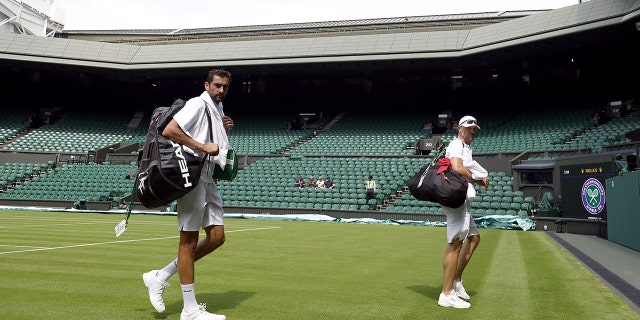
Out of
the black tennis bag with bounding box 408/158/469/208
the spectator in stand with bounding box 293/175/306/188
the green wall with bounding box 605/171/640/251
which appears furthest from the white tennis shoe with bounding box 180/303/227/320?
the spectator in stand with bounding box 293/175/306/188

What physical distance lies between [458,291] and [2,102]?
48206 millimetres

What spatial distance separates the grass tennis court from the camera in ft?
14.6

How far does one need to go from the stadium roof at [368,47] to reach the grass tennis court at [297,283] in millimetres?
19812

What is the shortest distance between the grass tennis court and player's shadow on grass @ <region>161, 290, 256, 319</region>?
0.01 metres

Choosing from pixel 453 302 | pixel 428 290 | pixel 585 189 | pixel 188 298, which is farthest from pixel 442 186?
pixel 585 189

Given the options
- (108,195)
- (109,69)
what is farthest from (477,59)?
(109,69)

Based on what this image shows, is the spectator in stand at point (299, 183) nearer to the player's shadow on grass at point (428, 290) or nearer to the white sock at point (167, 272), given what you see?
the player's shadow on grass at point (428, 290)

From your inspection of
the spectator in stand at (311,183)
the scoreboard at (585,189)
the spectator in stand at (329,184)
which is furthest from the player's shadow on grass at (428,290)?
the spectator in stand at (311,183)

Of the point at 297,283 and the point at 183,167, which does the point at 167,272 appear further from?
the point at 297,283

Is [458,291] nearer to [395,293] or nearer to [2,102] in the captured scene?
[395,293]

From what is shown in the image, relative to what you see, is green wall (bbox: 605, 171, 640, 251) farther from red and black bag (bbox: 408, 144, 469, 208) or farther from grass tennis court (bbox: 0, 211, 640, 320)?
red and black bag (bbox: 408, 144, 469, 208)

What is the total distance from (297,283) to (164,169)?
8.71 ft

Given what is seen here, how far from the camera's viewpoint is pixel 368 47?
31.7 m

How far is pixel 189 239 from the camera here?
4164 millimetres
